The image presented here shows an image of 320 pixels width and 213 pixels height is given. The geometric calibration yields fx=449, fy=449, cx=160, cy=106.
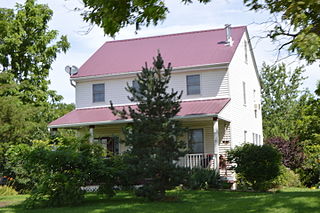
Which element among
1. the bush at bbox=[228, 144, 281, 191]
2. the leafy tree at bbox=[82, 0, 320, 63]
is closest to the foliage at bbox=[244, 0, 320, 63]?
the leafy tree at bbox=[82, 0, 320, 63]

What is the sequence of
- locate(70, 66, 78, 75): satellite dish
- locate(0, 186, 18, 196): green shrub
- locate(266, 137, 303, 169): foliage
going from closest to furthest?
locate(0, 186, 18, 196): green shrub, locate(70, 66, 78, 75): satellite dish, locate(266, 137, 303, 169): foliage

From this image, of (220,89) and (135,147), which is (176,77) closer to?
(220,89)

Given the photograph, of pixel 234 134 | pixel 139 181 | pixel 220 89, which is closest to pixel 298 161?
pixel 234 134

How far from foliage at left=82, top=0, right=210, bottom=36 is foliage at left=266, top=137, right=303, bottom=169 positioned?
19355mm

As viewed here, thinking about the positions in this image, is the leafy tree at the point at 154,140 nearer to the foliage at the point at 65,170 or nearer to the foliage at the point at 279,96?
the foliage at the point at 65,170

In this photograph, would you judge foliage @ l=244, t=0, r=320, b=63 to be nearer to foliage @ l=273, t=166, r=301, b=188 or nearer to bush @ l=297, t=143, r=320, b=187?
foliage @ l=273, t=166, r=301, b=188

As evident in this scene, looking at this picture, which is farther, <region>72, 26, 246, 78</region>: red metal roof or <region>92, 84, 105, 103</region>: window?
<region>92, 84, 105, 103</region>: window

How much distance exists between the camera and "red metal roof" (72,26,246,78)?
80.3ft

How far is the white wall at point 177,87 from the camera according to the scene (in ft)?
77.4

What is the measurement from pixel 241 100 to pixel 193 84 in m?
3.56

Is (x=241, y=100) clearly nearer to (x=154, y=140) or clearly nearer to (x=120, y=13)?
(x=154, y=140)

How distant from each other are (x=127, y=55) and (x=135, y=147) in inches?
572

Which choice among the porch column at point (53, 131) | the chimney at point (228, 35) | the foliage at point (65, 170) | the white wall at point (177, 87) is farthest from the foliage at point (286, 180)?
the porch column at point (53, 131)

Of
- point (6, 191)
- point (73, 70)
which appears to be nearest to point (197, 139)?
point (73, 70)
